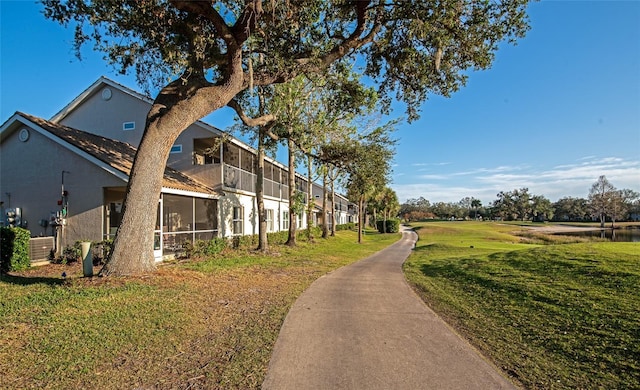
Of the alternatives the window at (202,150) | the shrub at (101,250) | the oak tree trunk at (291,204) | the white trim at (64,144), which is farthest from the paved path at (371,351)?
the oak tree trunk at (291,204)

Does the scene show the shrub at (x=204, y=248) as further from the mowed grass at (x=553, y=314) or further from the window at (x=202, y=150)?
the mowed grass at (x=553, y=314)

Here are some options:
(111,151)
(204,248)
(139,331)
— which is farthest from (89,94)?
(139,331)

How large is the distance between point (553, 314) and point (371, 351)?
3.95 meters

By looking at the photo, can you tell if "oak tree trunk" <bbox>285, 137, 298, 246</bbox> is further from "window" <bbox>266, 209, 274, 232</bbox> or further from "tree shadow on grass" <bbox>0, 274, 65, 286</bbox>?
"tree shadow on grass" <bbox>0, 274, 65, 286</bbox>

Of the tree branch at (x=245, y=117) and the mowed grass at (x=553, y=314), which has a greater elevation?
the tree branch at (x=245, y=117)

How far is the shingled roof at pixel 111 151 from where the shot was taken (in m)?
13.9

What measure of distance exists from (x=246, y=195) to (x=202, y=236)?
187 inches

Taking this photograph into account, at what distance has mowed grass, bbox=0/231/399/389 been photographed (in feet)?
12.9

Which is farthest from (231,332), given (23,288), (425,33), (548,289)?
(425,33)

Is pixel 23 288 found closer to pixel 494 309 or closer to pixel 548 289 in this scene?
pixel 494 309

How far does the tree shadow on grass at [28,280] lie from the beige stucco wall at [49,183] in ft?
12.6

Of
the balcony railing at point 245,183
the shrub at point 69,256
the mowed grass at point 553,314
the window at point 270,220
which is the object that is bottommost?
the mowed grass at point 553,314

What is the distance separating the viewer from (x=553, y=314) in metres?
6.52

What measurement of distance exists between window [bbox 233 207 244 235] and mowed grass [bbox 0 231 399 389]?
1150cm
